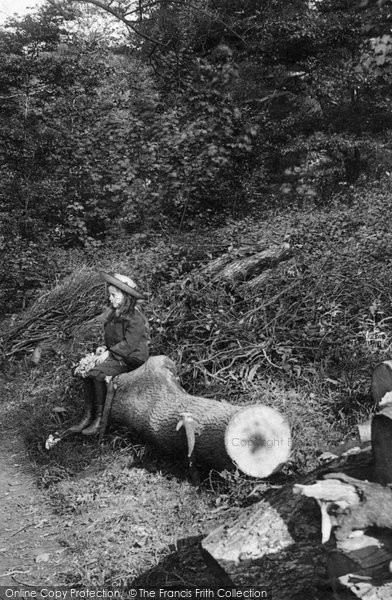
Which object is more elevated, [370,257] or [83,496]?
[370,257]

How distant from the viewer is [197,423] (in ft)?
15.3

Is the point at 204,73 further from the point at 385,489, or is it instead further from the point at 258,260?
the point at 385,489

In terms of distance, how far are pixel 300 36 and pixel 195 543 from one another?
11271 millimetres

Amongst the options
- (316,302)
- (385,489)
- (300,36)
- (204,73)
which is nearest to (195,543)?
(385,489)

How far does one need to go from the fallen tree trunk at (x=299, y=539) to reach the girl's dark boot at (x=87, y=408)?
2.61 meters

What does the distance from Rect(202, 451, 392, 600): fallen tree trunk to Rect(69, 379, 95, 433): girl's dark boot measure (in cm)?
261

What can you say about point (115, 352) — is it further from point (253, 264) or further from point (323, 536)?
point (323, 536)

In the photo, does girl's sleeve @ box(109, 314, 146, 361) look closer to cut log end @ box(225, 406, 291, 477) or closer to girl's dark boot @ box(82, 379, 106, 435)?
girl's dark boot @ box(82, 379, 106, 435)

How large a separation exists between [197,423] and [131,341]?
1315 mm

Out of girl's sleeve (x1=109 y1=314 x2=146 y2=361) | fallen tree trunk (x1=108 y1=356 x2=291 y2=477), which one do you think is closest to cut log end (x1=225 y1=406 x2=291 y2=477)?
fallen tree trunk (x1=108 y1=356 x2=291 y2=477)

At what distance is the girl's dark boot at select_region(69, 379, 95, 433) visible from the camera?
18.5 ft

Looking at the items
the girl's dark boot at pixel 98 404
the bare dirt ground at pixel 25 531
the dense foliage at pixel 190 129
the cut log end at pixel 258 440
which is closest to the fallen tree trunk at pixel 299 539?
the cut log end at pixel 258 440

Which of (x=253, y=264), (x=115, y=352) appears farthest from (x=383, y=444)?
(x=253, y=264)

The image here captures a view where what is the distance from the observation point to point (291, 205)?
11586 millimetres
